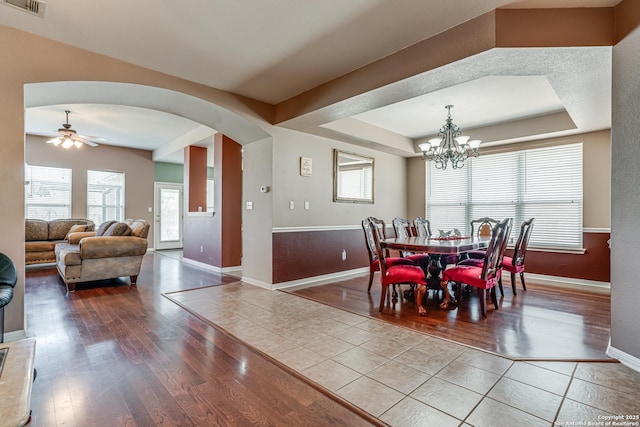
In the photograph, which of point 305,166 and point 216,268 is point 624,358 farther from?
point 216,268

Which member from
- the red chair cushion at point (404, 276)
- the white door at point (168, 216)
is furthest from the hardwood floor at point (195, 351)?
the white door at point (168, 216)

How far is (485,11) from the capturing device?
7.61ft

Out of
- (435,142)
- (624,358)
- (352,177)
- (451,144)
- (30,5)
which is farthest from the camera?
(352,177)

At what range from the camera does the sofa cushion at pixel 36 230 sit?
20.0 ft

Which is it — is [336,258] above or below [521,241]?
below

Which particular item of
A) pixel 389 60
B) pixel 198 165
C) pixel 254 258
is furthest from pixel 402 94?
pixel 198 165

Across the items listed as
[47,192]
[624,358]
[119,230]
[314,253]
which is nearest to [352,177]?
[314,253]

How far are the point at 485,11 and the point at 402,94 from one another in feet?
3.39

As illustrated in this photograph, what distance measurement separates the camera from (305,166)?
15.8ft

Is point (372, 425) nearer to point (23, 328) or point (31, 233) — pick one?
point (23, 328)

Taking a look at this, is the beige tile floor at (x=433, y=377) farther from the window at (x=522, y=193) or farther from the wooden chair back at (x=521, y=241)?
the window at (x=522, y=193)

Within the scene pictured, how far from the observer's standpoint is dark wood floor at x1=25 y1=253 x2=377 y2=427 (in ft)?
5.35

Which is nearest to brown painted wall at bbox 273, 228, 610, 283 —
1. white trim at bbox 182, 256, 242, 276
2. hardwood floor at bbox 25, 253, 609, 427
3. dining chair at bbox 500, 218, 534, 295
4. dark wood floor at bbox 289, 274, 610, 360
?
dark wood floor at bbox 289, 274, 610, 360

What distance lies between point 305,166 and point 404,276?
7.79 feet
